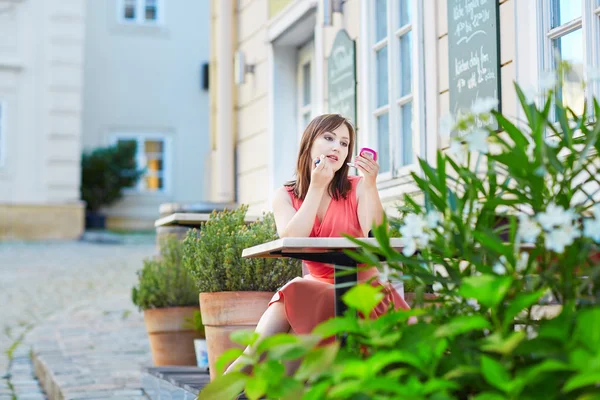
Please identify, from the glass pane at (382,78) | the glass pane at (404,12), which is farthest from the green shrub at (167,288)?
the glass pane at (404,12)

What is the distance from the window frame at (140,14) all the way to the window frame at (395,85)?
1484cm

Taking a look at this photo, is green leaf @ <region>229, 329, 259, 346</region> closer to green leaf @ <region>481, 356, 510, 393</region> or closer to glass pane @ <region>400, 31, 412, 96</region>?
green leaf @ <region>481, 356, 510, 393</region>

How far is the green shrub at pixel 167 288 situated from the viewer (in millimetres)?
4609

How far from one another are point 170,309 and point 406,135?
150cm

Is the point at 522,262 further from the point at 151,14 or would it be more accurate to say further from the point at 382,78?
the point at 151,14

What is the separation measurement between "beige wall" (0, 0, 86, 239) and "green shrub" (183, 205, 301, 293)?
1379 cm

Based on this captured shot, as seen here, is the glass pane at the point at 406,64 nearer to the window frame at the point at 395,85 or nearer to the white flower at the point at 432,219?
the window frame at the point at 395,85

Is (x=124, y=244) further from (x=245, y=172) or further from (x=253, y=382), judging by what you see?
(x=253, y=382)

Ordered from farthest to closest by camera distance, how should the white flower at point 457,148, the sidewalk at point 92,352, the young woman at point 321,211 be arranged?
the sidewalk at point 92,352
the young woman at point 321,211
the white flower at point 457,148

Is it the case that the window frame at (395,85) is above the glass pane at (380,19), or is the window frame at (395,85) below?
below

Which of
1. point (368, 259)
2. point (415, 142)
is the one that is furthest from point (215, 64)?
point (368, 259)

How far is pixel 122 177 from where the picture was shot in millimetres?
18047

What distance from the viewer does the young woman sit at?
2.64 metres

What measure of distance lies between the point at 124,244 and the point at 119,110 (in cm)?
435
